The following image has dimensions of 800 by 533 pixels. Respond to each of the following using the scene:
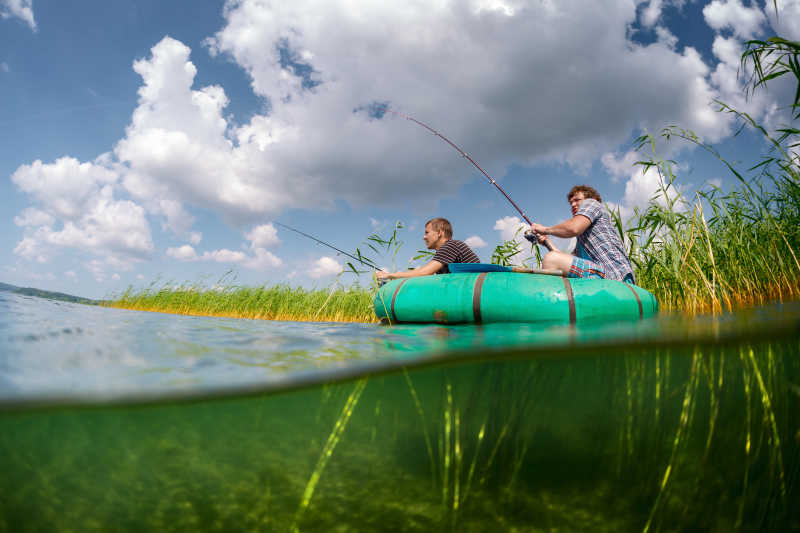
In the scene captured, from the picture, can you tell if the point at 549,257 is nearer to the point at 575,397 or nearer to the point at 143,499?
the point at 575,397

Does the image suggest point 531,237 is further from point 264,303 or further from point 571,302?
point 264,303

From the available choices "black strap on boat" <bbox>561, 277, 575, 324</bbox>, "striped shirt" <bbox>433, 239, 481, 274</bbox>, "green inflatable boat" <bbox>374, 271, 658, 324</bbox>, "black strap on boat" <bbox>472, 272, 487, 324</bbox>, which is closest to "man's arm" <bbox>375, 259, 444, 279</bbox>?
"striped shirt" <bbox>433, 239, 481, 274</bbox>

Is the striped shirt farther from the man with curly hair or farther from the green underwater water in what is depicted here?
the green underwater water

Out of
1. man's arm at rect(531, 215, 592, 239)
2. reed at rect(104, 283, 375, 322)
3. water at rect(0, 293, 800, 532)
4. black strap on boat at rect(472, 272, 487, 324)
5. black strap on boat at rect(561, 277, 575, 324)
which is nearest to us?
water at rect(0, 293, 800, 532)

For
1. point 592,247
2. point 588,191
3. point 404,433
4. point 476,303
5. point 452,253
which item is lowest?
point 404,433

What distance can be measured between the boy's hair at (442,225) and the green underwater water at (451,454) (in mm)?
3218

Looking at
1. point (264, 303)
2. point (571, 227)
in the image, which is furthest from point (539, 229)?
point (264, 303)

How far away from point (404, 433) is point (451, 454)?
2.24 ft

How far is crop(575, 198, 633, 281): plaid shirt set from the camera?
546cm

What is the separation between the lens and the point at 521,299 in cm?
484

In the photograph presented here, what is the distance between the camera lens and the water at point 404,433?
2.85 meters

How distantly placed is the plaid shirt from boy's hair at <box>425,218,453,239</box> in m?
1.88

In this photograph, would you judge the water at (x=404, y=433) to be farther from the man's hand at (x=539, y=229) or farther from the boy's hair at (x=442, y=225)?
the boy's hair at (x=442, y=225)

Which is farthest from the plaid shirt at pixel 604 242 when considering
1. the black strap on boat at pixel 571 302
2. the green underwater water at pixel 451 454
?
the green underwater water at pixel 451 454
